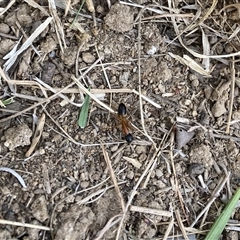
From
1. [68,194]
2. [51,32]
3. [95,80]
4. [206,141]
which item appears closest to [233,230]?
[206,141]

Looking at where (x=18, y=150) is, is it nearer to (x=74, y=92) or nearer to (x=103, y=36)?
(x=74, y=92)

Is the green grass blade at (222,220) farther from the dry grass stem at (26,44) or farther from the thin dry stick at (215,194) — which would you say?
the dry grass stem at (26,44)

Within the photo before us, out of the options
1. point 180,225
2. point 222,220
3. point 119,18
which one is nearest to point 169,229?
point 180,225

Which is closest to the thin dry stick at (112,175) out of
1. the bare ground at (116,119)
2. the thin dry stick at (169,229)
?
the bare ground at (116,119)

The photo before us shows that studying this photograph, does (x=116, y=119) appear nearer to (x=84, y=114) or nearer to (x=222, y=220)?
(x=84, y=114)

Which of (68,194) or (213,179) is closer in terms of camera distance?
(68,194)

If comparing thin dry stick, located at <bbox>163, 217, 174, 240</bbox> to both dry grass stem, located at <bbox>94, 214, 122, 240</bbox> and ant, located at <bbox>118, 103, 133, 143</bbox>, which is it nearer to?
dry grass stem, located at <bbox>94, 214, 122, 240</bbox>

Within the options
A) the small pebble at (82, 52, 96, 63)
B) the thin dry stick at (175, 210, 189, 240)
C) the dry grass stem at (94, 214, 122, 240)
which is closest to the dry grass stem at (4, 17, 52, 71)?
the small pebble at (82, 52, 96, 63)
